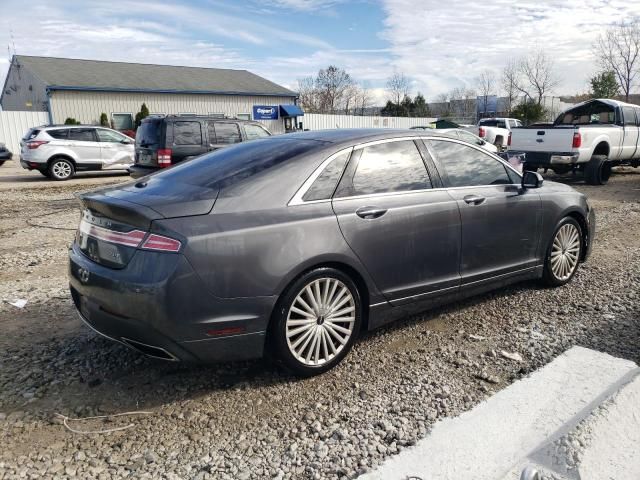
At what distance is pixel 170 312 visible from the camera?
282cm

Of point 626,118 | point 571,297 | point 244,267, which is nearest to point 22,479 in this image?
point 244,267

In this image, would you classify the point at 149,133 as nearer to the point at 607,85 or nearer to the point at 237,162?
the point at 237,162

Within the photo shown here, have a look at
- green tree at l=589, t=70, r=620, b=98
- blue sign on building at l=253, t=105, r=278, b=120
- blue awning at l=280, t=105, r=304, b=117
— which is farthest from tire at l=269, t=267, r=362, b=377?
green tree at l=589, t=70, r=620, b=98

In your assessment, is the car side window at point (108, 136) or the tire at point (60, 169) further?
the car side window at point (108, 136)

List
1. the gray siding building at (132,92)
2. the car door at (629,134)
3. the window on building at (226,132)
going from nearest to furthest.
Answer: the window on building at (226,132) → the car door at (629,134) → the gray siding building at (132,92)

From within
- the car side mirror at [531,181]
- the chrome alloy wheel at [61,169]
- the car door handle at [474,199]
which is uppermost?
the car side mirror at [531,181]

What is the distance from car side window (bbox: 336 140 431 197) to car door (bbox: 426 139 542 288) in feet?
0.77

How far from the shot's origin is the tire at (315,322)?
10.3 feet

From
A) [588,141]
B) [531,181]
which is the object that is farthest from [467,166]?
[588,141]

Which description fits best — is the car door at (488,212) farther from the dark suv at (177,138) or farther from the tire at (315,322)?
the dark suv at (177,138)

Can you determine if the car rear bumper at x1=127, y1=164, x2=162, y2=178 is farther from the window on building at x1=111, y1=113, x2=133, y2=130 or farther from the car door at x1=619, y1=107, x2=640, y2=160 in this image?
the window on building at x1=111, y1=113, x2=133, y2=130

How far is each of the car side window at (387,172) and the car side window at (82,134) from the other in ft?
49.2

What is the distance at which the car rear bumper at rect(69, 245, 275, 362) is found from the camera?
281cm

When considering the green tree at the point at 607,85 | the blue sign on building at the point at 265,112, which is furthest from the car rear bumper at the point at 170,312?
the green tree at the point at 607,85
